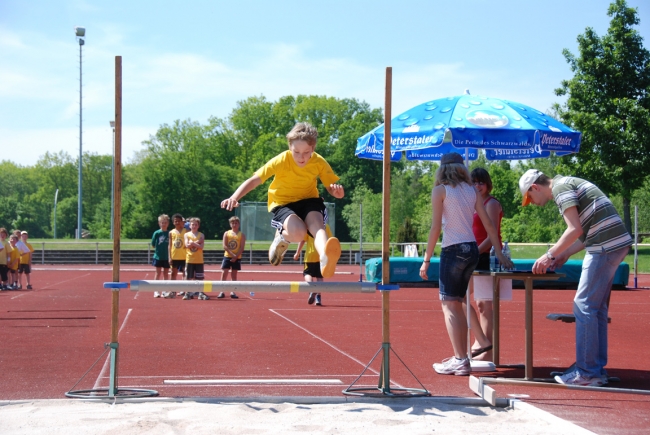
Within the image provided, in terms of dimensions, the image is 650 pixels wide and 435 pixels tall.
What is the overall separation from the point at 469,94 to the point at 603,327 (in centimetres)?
350

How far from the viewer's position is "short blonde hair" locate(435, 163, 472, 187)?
7043mm

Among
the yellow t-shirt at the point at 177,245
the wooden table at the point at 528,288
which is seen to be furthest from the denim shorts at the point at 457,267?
the yellow t-shirt at the point at 177,245

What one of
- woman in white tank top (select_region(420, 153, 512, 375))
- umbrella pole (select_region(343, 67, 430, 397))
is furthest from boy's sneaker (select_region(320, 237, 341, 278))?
woman in white tank top (select_region(420, 153, 512, 375))

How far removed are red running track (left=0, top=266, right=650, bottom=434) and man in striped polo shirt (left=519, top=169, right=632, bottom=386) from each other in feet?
1.16

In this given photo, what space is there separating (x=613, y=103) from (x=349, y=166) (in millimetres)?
20644

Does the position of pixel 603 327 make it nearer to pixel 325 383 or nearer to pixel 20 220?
pixel 325 383

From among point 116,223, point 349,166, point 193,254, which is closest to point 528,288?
point 116,223

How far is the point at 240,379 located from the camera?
6.79 metres

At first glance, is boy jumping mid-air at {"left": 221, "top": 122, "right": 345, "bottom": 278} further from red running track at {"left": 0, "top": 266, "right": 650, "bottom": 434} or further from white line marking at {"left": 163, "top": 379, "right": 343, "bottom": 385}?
red running track at {"left": 0, "top": 266, "right": 650, "bottom": 434}

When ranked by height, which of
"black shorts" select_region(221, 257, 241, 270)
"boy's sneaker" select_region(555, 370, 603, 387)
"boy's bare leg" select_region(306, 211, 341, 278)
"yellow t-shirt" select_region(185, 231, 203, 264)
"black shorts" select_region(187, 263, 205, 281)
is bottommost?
"boy's sneaker" select_region(555, 370, 603, 387)

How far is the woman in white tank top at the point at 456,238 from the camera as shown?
6.96m

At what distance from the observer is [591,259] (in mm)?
6512

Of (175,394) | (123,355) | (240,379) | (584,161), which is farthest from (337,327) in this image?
(584,161)

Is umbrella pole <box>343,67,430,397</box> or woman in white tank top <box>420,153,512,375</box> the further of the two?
woman in white tank top <box>420,153,512,375</box>
